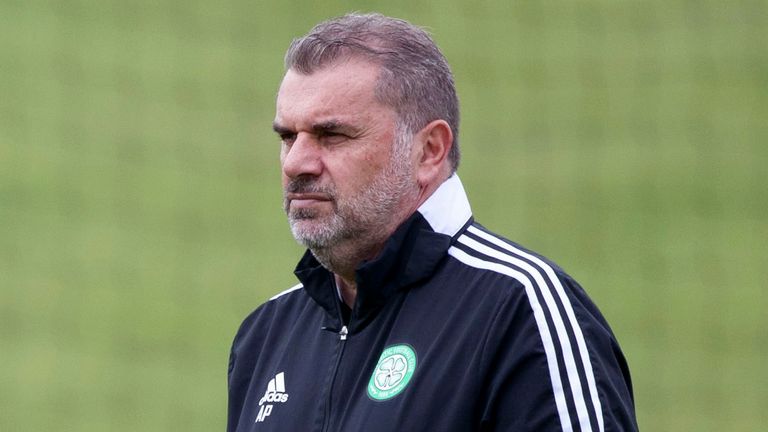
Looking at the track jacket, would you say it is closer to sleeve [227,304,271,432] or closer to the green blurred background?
sleeve [227,304,271,432]

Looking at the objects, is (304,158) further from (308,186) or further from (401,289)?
(401,289)

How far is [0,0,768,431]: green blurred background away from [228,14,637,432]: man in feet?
15.9

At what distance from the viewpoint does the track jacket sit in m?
2.61

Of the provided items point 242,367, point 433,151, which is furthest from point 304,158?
point 242,367

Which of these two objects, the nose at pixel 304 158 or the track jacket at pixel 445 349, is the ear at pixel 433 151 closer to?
the track jacket at pixel 445 349

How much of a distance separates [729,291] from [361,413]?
646 cm

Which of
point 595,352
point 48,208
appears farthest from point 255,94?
point 595,352

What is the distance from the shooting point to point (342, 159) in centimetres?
292

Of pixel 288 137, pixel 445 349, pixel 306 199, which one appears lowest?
pixel 445 349

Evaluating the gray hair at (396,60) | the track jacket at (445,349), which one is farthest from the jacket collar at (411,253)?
the gray hair at (396,60)

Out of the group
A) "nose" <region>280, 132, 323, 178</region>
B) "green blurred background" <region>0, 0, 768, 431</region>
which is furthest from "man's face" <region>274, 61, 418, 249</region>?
"green blurred background" <region>0, 0, 768, 431</region>

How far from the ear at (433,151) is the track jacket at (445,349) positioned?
4cm

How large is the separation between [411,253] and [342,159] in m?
0.25

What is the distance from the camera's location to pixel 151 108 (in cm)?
1084
